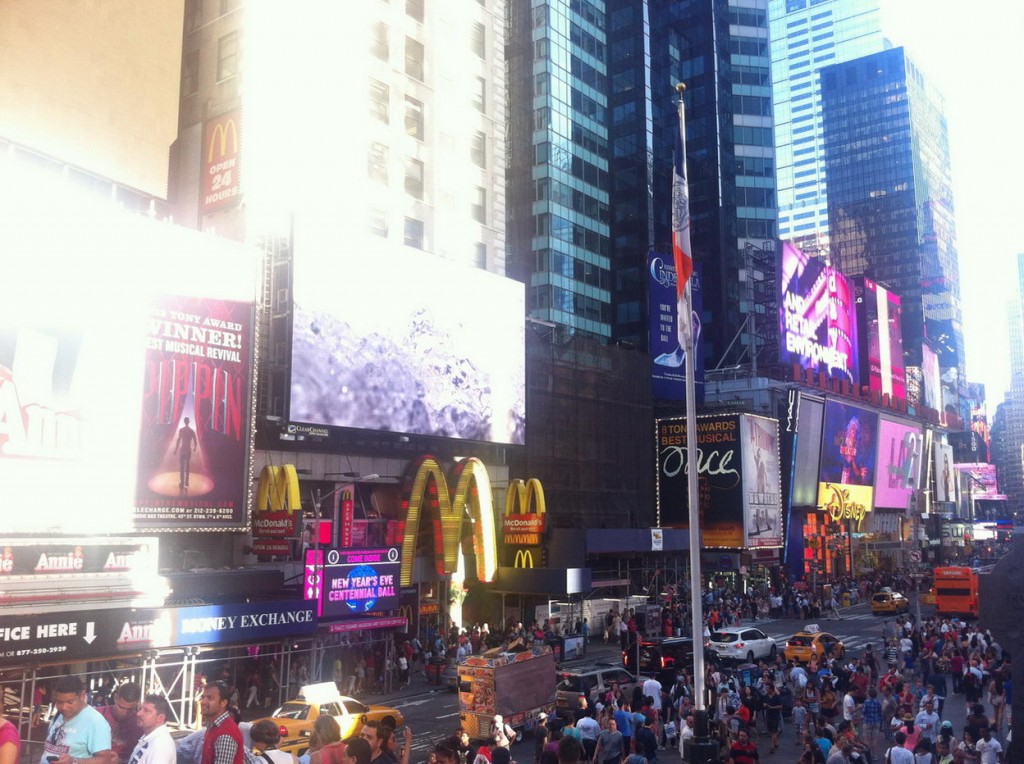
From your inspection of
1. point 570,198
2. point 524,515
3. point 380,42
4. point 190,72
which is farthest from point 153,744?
point 570,198

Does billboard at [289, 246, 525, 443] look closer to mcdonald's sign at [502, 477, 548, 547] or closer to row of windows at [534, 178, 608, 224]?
mcdonald's sign at [502, 477, 548, 547]

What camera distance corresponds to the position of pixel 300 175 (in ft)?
136

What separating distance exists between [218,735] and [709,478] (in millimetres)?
56058

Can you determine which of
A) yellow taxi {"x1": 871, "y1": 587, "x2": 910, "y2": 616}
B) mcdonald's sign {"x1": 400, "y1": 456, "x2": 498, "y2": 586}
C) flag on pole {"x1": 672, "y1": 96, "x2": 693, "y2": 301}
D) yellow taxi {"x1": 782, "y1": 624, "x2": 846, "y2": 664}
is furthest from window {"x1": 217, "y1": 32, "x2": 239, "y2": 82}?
yellow taxi {"x1": 871, "y1": 587, "x2": 910, "y2": 616}

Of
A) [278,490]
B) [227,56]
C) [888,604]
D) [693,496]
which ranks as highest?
[227,56]

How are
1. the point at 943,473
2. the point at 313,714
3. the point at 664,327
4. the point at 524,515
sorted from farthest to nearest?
the point at 943,473
the point at 664,327
the point at 524,515
the point at 313,714

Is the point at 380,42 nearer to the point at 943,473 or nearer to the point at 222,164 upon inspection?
the point at 222,164

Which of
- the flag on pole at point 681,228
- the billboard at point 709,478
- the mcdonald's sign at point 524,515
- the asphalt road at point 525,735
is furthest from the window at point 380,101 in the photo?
the flag on pole at point 681,228

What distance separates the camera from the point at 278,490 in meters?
35.2

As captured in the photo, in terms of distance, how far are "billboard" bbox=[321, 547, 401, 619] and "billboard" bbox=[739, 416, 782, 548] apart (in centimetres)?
3241

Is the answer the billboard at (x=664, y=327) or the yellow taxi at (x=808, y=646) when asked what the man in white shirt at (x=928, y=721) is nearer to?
the yellow taxi at (x=808, y=646)

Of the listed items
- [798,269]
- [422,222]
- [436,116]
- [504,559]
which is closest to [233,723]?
[504,559]

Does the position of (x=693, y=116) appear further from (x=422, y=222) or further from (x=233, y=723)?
(x=233, y=723)

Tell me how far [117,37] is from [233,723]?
41409 mm
